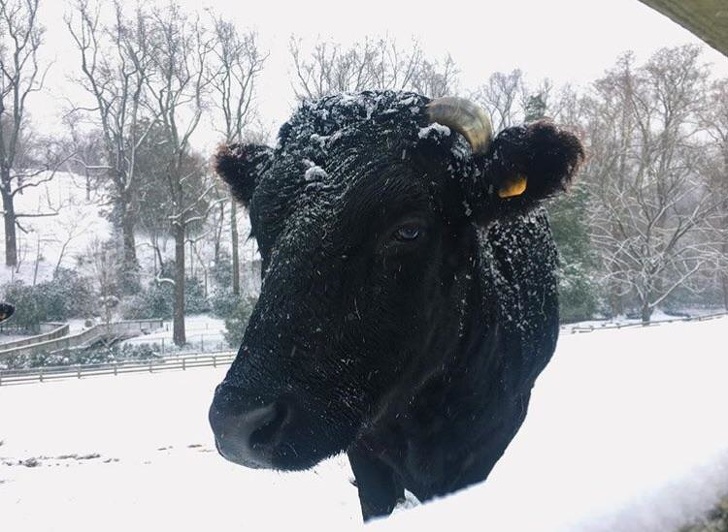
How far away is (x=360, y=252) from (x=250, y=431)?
0.74 m

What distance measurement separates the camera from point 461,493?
91 centimetres

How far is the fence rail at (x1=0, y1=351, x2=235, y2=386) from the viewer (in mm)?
18734

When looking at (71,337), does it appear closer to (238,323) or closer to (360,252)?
(238,323)

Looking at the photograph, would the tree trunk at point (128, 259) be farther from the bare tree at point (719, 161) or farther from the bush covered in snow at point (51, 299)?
the bare tree at point (719, 161)

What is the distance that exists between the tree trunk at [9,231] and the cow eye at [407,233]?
33241 mm

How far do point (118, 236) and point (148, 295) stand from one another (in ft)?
20.5

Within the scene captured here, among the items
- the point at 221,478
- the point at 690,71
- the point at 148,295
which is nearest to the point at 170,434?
the point at 221,478

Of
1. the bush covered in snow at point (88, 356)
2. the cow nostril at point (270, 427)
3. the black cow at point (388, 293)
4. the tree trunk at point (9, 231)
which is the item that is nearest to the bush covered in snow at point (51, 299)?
the tree trunk at point (9, 231)

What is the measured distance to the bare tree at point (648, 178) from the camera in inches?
800

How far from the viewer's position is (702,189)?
23.2 m

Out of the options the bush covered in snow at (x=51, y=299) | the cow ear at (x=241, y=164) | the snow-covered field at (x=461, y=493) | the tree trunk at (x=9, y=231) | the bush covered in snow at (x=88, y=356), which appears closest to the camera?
the snow-covered field at (x=461, y=493)

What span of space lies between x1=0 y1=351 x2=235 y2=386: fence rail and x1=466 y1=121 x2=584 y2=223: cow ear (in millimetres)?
18972

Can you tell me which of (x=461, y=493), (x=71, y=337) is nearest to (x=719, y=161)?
(x=461, y=493)

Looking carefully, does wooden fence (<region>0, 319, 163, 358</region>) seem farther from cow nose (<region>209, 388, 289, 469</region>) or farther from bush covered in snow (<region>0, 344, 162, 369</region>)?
cow nose (<region>209, 388, 289, 469</region>)
